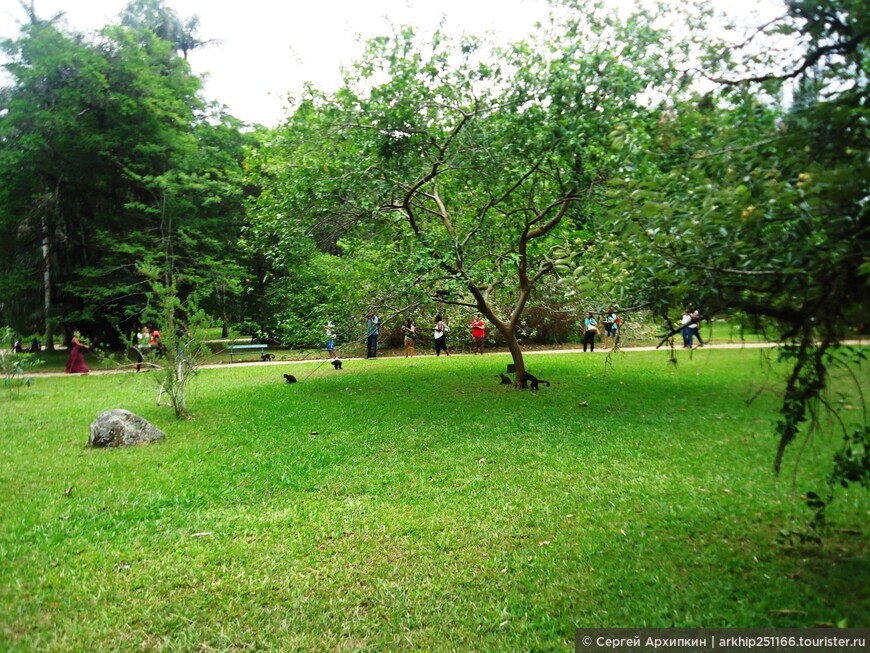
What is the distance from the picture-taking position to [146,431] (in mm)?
7359

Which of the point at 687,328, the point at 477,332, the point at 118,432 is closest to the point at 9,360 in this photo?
the point at 118,432

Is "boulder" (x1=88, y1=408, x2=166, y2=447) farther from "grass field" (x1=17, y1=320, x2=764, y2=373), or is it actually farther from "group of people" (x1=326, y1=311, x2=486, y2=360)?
"group of people" (x1=326, y1=311, x2=486, y2=360)

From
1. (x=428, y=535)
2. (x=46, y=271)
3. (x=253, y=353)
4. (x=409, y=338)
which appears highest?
(x=46, y=271)

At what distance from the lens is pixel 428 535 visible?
4.14 meters

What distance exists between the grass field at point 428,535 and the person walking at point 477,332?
9420 mm

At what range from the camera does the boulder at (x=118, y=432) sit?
7.13 meters

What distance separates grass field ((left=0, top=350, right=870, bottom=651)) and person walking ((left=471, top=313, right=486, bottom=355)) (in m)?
9.42

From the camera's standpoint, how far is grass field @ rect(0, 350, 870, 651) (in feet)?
9.80

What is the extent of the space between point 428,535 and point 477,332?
13.3 metres

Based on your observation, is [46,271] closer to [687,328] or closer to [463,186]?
[463,186]

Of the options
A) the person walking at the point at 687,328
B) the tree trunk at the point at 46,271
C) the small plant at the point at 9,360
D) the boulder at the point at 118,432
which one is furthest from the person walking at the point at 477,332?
the tree trunk at the point at 46,271

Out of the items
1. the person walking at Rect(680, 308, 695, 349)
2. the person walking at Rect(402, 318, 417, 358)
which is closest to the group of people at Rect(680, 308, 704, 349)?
the person walking at Rect(680, 308, 695, 349)

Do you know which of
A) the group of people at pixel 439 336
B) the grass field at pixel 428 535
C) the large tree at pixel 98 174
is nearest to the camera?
the grass field at pixel 428 535

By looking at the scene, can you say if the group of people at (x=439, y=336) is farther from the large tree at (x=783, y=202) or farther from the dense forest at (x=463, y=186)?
the large tree at (x=783, y=202)
